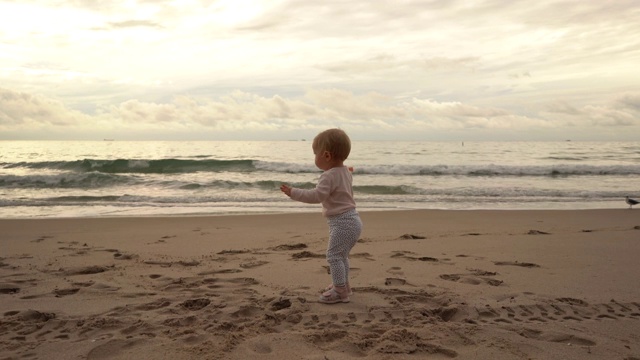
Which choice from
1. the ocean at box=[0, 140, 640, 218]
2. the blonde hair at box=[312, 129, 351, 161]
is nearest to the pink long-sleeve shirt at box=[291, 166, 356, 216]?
the blonde hair at box=[312, 129, 351, 161]

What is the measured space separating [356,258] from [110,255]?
3.14 meters

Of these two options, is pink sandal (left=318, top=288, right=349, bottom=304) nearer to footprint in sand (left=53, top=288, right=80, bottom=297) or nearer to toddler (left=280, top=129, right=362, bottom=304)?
toddler (left=280, top=129, right=362, bottom=304)

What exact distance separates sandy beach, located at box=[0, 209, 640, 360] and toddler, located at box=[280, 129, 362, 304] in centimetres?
33

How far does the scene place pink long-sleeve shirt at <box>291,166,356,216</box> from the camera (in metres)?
4.07

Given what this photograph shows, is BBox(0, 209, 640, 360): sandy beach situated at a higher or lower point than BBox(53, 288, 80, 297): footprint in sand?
lower

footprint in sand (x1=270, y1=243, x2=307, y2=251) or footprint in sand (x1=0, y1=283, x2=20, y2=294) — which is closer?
footprint in sand (x1=0, y1=283, x2=20, y2=294)

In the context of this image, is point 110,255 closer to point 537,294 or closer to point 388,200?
point 537,294

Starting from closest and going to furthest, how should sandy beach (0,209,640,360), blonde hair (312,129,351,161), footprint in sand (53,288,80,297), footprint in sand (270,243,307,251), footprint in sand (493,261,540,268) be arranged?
sandy beach (0,209,640,360) < blonde hair (312,129,351,161) < footprint in sand (53,288,80,297) < footprint in sand (493,261,540,268) < footprint in sand (270,243,307,251)

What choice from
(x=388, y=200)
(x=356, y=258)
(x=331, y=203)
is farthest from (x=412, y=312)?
(x=388, y=200)

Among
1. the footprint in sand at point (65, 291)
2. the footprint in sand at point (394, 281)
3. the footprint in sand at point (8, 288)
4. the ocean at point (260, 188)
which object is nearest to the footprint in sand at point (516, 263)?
the footprint in sand at point (394, 281)

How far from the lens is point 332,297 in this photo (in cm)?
399

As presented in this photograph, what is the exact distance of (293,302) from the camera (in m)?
3.98

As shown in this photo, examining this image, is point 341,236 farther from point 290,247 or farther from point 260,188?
point 260,188

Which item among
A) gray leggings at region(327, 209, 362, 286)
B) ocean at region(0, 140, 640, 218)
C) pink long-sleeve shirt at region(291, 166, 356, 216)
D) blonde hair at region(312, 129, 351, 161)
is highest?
blonde hair at region(312, 129, 351, 161)
